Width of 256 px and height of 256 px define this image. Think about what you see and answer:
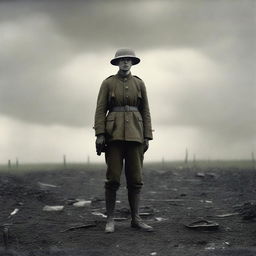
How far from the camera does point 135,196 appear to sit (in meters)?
6.72

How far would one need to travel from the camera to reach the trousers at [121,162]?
6549mm

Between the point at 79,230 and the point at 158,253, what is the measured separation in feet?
5.90

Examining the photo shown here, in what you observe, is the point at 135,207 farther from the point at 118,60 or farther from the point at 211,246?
the point at 118,60

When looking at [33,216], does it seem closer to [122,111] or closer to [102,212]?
[102,212]

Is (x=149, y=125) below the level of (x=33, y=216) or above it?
above

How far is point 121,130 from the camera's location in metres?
6.50

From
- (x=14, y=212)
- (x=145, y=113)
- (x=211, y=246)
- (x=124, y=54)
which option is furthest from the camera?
(x=14, y=212)

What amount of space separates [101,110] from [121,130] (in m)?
0.44

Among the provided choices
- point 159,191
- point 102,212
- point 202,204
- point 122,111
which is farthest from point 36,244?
point 159,191

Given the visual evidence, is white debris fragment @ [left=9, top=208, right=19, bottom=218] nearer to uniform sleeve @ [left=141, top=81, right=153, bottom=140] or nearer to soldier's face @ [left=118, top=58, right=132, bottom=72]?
uniform sleeve @ [left=141, top=81, right=153, bottom=140]

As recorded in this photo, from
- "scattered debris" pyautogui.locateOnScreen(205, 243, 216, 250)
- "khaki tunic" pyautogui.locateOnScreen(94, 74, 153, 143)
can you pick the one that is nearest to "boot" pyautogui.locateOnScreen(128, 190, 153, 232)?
"khaki tunic" pyautogui.locateOnScreen(94, 74, 153, 143)

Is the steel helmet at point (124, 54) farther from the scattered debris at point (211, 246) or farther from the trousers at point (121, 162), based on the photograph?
the scattered debris at point (211, 246)

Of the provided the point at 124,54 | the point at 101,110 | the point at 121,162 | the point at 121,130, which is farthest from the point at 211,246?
the point at 124,54

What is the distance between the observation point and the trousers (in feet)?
21.5
